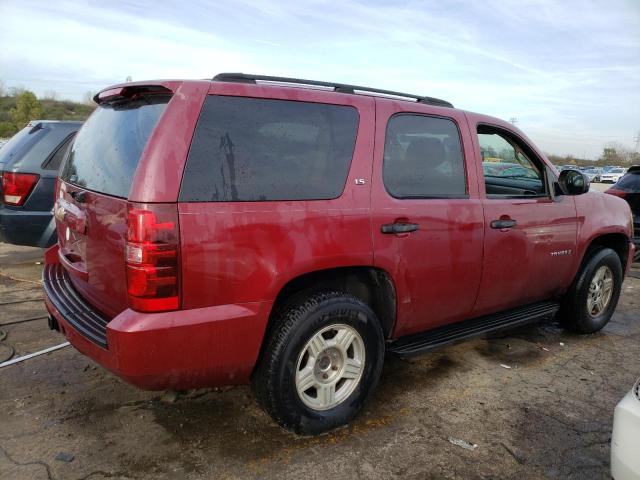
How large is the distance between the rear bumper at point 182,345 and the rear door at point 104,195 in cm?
19

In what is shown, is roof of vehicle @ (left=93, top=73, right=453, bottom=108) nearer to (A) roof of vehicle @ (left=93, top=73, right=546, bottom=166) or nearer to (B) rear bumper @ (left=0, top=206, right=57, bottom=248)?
(A) roof of vehicle @ (left=93, top=73, right=546, bottom=166)

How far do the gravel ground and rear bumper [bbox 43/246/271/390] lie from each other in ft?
1.52

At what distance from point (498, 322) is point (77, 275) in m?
2.84

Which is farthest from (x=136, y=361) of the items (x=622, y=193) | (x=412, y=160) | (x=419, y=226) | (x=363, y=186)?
(x=622, y=193)

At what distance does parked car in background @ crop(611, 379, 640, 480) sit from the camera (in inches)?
75.8

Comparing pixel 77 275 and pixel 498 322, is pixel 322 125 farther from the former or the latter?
pixel 498 322

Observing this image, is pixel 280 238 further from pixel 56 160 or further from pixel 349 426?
pixel 56 160

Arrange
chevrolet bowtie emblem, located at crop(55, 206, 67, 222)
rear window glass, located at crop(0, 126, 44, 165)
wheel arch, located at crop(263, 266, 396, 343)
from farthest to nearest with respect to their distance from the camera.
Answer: rear window glass, located at crop(0, 126, 44, 165)
chevrolet bowtie emblem, located at crop(55, 206, 67, 222)
wheel arch, located at crop(263, 266, 396, 343)

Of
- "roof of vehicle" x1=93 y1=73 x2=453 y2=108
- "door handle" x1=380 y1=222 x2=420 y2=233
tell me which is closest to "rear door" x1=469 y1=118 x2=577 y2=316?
"roof of vehicle" x1=93 y1=73 x2=453 y2=108

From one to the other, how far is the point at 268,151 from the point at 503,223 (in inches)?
73.5

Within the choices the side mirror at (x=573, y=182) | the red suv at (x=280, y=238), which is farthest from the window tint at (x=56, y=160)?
the side mirror at (x=573, y=182)

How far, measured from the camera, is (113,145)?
2740 millimetres

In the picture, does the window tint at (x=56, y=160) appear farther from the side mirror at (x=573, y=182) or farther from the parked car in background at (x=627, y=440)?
the parked car in background at (x=627, y=440)

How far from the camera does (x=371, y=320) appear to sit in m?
2.95
